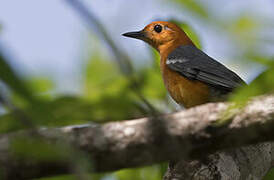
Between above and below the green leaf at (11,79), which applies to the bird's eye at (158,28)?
above

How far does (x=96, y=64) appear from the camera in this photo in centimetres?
300

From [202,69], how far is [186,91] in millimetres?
574

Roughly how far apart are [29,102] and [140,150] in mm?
920

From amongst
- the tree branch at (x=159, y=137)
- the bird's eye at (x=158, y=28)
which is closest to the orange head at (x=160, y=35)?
the bird's eye at (x=158, y=28)

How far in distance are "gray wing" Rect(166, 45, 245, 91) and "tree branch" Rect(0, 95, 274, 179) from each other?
3620 millimetres

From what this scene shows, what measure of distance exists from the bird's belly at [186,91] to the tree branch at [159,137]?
3.74m

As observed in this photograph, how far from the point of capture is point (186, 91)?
6070mm

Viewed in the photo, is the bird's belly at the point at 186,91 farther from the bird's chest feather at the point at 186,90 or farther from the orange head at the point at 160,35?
the orange head at the point at 160,35

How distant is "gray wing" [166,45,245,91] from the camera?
5770 mm

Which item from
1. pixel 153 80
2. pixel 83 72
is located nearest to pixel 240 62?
pixel 83 72

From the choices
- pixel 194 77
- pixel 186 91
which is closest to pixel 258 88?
pixel 186 91

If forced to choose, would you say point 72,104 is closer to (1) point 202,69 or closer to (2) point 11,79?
(2) point 11,79

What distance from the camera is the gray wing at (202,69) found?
18.9 feet

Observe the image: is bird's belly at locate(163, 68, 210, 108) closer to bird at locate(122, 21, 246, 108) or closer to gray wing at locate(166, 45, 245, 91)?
bird at locate(122, 21, 246, 108)
